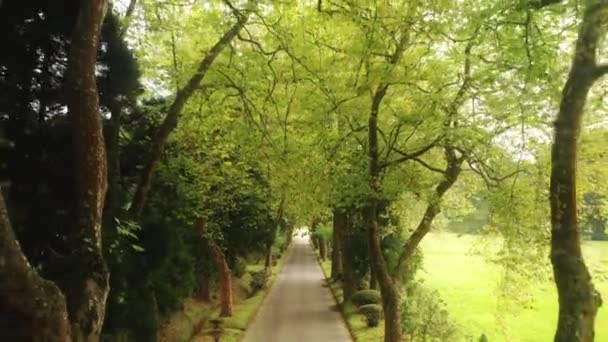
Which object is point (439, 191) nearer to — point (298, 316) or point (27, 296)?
point (27, 296)


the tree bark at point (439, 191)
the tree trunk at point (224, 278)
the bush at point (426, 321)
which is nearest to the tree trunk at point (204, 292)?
the tree trunk at point (224, 278)

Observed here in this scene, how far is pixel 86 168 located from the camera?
21.3 ft

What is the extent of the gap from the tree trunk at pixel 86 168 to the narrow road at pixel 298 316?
41.0 feet

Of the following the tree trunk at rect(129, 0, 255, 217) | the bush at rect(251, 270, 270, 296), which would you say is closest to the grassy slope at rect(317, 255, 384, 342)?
the bush at rect(251, 270, 270, 296)

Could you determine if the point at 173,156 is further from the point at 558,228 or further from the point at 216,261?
the point at 558,228

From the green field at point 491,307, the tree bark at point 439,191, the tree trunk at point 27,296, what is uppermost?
the tree bark at point 439,191

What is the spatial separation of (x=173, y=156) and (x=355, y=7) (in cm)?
924

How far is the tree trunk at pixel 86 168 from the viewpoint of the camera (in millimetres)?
6387

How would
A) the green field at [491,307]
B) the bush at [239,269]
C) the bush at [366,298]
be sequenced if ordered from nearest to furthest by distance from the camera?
the green field at [491,307]
the bush at [366,298]
the bush at [239,269]

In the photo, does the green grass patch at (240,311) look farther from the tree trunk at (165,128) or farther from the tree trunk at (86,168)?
the tree trunk at (86,168)

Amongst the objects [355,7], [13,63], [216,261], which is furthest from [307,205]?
[13,63]

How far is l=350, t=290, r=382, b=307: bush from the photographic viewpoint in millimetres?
22328

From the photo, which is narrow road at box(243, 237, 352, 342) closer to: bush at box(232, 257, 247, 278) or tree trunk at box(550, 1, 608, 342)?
bush at box(232, 257, 247, 278)

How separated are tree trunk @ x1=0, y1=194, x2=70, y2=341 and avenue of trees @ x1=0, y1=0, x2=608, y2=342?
0.06ft
